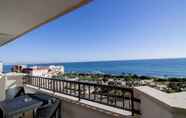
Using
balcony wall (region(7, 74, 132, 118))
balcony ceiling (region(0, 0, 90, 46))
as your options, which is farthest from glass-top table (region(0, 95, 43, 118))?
balcony ceiling (region(0, 0, 90, 46))

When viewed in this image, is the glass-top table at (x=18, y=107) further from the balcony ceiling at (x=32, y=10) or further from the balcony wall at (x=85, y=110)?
the balcony ceiling at (x=32, y=10)

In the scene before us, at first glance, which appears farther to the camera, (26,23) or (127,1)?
(127,1)

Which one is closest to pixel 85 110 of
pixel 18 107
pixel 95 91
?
pixel 95 91

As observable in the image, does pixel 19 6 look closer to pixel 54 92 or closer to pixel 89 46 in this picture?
pixel 54 92

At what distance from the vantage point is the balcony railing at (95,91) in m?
2.53

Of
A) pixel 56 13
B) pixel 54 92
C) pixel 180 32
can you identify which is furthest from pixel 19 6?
pixel 180 32

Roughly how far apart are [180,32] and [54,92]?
53.3 ft

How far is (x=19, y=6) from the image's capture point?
1741mm

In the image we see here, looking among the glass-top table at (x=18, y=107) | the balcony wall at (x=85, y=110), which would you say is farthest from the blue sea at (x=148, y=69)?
the glass-top table at (x=18, y=107)

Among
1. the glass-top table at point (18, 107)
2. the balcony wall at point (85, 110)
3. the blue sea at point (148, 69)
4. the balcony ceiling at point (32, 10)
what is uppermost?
the balcony ceiling at point (32, 10)

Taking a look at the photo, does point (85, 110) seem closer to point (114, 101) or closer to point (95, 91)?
point (95, 91)

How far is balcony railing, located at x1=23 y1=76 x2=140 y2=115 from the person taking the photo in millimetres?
2527

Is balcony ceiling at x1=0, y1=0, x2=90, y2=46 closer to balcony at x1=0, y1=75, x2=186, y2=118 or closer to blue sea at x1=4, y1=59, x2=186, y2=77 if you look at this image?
balcony at x1=0, y1=75, x2=186, y2=118

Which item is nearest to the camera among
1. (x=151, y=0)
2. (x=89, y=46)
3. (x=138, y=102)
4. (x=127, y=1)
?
(x=138, y=102)
